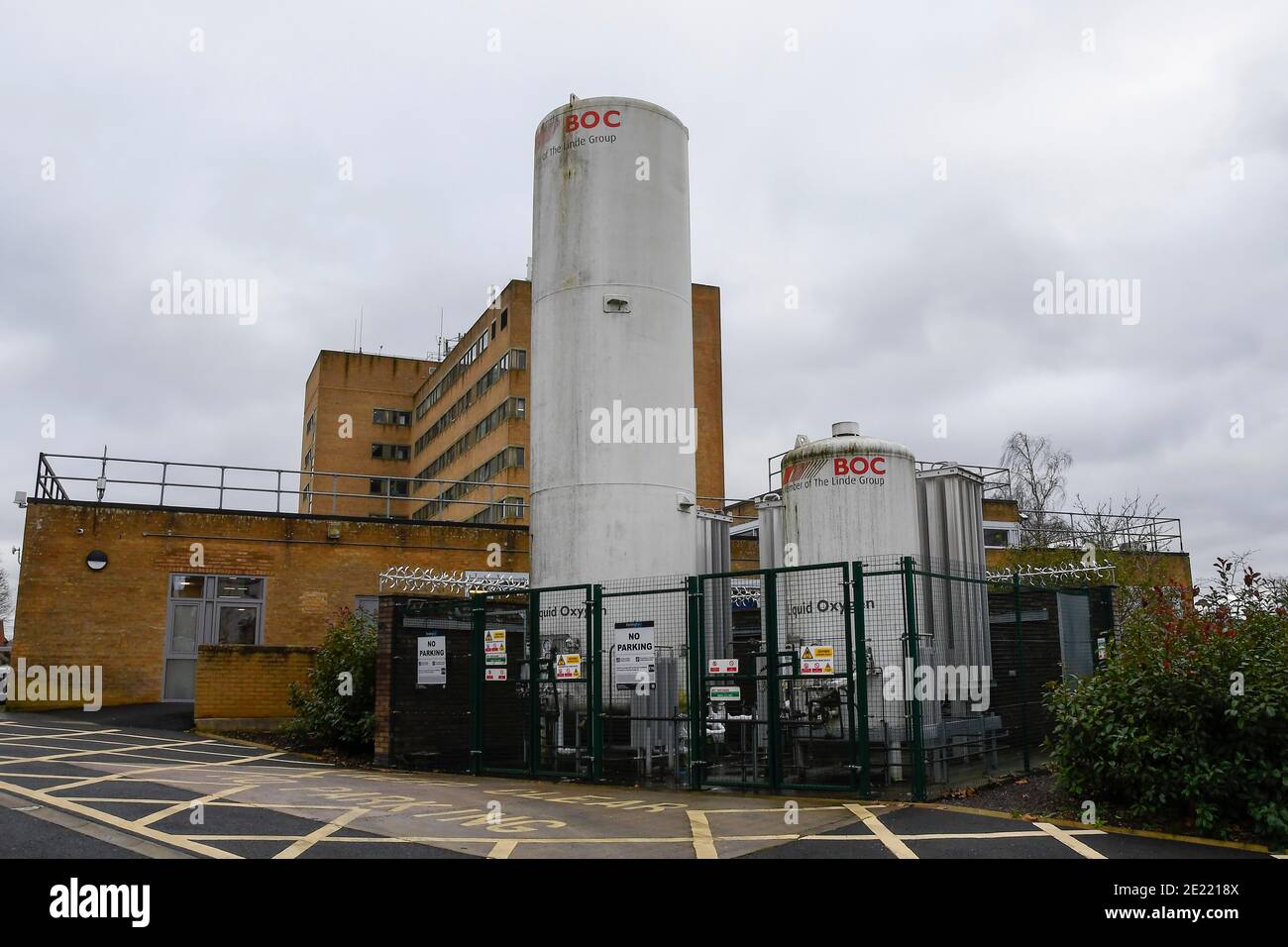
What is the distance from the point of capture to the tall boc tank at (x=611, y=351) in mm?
16969

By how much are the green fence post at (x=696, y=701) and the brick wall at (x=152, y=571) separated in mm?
14762

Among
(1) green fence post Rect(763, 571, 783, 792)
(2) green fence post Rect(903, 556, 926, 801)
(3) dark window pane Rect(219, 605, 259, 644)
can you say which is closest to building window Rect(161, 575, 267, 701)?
(3) dark window pane Rect(219, 605, 259, 644)

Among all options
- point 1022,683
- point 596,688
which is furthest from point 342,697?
point 1022,683

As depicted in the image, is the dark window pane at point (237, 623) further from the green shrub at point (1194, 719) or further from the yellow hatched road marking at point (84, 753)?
the green shrub at point (1194, 719)

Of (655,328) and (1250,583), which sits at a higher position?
(655,328)

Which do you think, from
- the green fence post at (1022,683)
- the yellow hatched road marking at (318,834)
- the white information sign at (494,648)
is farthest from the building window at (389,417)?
the yellow hatched road marking at (318,834)

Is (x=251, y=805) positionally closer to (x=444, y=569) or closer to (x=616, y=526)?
(x=616, y=526)

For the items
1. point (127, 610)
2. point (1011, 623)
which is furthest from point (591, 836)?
point (127, 610)

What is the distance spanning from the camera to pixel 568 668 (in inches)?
547

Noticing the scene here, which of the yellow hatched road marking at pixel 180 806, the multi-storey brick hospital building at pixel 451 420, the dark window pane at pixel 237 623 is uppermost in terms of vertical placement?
the multi-storey brick hospital building at pixel 451 420

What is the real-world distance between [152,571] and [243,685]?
5.28 m
